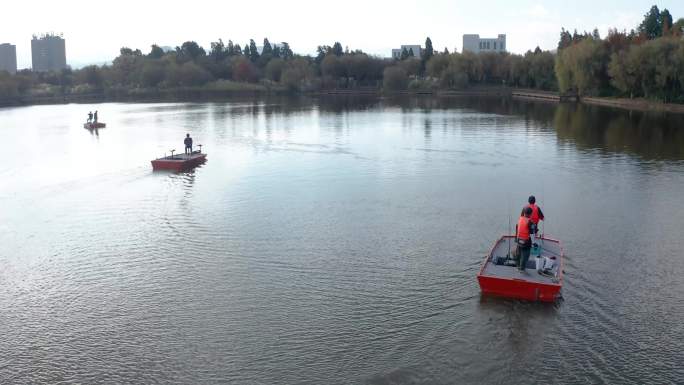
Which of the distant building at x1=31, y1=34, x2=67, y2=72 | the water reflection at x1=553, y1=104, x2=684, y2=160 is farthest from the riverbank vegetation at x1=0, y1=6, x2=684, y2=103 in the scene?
the distant building at x1=31, y1=34, x2=67, y2=72

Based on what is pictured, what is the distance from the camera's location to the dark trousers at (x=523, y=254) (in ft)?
40.0

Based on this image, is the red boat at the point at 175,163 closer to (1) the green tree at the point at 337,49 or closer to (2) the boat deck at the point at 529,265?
(2) the boat deck at the point at 529,265

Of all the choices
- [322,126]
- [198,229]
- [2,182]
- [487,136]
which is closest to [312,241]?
[198,229]

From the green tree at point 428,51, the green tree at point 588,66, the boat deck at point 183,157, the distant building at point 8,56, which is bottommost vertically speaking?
the boat deck at point 183,157

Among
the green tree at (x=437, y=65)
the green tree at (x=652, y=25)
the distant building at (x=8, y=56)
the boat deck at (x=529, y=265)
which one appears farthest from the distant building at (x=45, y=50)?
the boat deck at (x=529, y=265)

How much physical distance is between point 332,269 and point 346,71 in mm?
84823

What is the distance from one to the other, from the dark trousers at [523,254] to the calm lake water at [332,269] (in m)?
0.91

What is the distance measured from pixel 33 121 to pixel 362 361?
1974 inches

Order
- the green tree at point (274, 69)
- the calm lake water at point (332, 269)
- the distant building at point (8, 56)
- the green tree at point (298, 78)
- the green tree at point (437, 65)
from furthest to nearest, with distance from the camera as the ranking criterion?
the distant building at point (8, 56) < the green tree at point (274, 69) < the green tree at point (298, 78) < the green tree at point (437, 65) < the calm lake water at point (332, 269)

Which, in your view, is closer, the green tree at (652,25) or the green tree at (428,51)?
the green tree at (652,25)

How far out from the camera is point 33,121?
52375 millimetres

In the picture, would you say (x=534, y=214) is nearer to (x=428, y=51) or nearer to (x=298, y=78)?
(x=298, y=78)

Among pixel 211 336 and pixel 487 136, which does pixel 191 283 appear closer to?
pixel 211 336

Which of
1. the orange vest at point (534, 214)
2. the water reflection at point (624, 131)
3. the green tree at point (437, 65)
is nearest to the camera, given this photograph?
the orange vest at point (534, 214)
